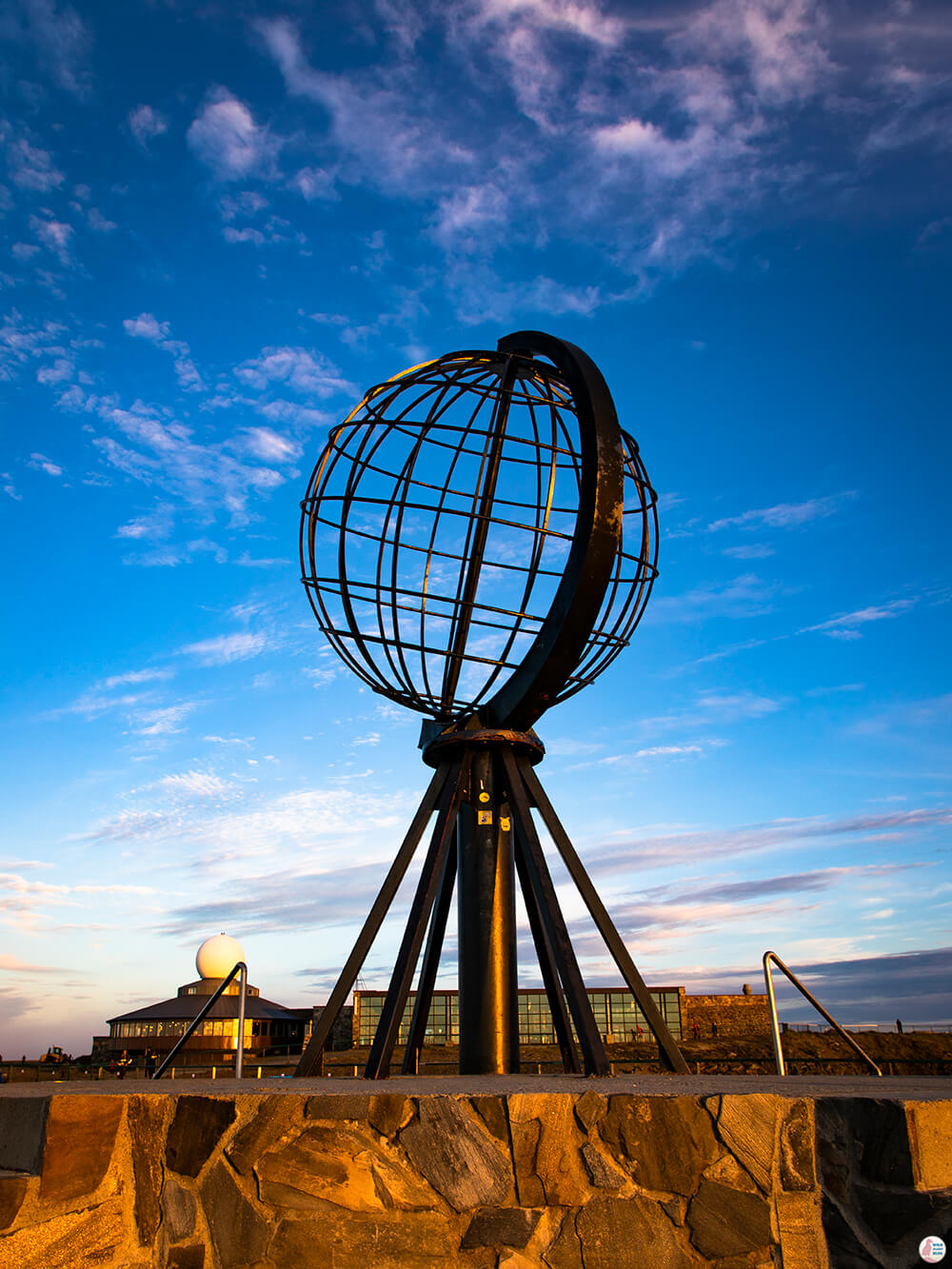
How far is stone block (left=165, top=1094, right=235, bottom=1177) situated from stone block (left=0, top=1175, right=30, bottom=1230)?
0.52 metres

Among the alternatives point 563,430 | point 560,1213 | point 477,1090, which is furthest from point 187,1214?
point 563,430

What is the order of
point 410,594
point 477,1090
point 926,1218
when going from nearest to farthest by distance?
point 926,1218
point 477,1090
point 410,594

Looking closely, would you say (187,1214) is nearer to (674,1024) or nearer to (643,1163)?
(643,1163)

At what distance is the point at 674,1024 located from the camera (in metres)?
32.4

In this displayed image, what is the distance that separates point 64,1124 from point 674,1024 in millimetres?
32106

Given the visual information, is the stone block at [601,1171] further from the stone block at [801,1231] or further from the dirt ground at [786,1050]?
the dirt ground at [786,1050]

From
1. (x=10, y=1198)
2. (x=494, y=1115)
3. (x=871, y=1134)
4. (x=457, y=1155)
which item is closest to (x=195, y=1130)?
(x=10, y=1198)

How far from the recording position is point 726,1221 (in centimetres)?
326

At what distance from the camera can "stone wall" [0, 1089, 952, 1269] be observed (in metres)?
3.22

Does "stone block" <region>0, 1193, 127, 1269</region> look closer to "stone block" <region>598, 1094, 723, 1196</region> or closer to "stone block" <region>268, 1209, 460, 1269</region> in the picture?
"stone block" <region>268, 1209, 460, 1269</region>

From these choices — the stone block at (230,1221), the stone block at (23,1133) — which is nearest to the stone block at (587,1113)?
the stone block at (230,1221)

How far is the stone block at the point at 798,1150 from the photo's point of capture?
3.32 m

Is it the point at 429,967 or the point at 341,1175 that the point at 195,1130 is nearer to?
the point at 341,1175

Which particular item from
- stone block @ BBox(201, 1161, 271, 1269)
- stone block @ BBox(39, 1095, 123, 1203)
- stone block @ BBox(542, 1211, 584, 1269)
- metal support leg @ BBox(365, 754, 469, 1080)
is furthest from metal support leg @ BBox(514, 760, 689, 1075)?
stone block @ BBox(39, 1095, 123, 1203)
